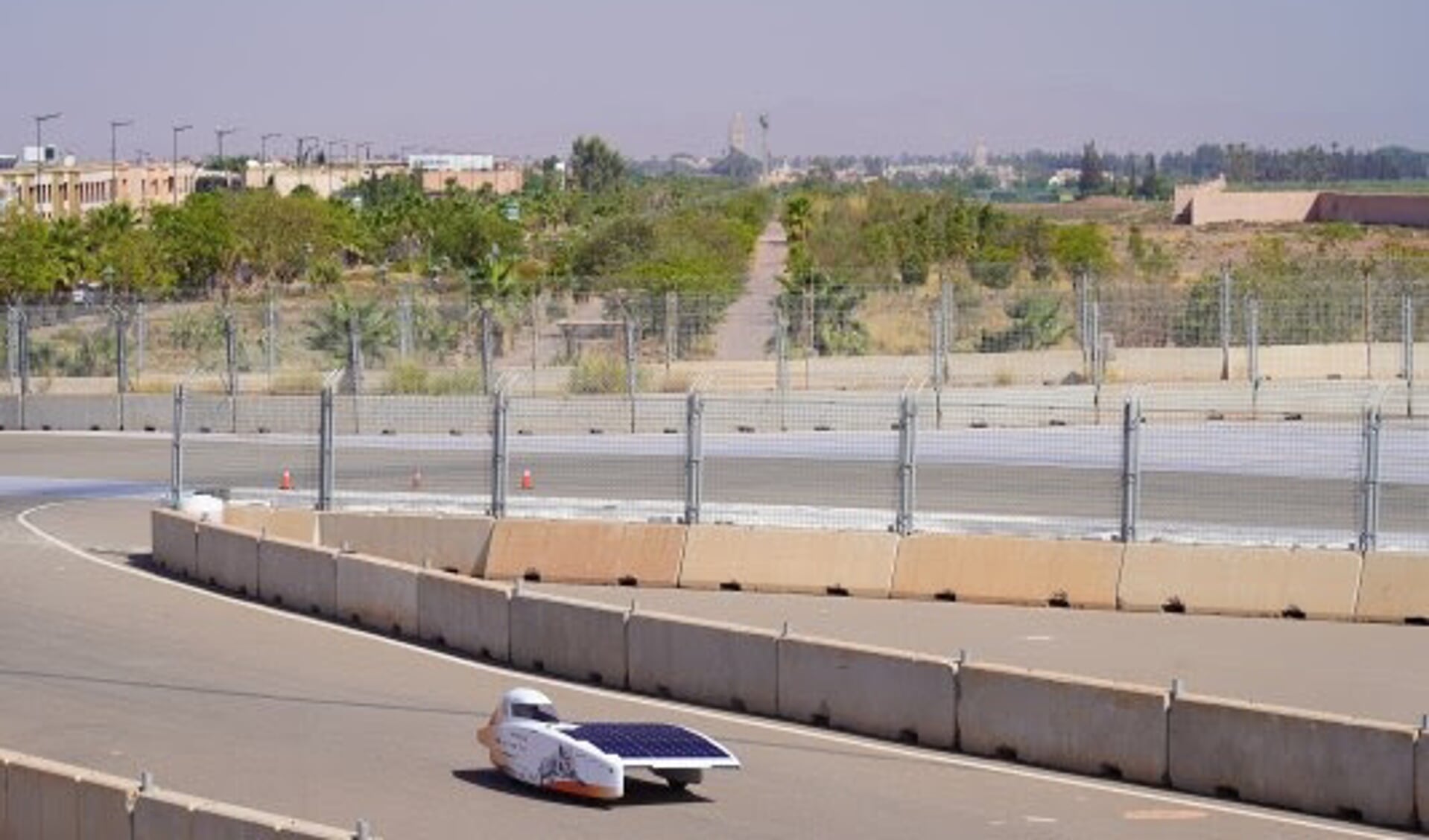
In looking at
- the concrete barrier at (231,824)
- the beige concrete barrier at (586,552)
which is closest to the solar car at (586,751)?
the concrete barrier at (231,824)

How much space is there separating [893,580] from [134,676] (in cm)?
826

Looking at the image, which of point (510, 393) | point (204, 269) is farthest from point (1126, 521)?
point (204, 269)

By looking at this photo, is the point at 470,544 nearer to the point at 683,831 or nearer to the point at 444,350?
the point at 683,831

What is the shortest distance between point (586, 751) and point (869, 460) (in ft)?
64.7

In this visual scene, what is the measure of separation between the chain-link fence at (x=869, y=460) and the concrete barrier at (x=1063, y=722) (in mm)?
7611

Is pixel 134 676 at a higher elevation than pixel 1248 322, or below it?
below

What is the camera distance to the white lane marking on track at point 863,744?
1800 cm

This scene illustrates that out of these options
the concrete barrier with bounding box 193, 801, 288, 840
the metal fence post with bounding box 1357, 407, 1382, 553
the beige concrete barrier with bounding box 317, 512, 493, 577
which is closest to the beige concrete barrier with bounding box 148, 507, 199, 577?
the beige concrete barrier with bounding box 317, 512, 493, 577

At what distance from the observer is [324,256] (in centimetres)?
10619

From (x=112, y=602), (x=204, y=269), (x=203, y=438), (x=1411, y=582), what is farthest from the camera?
(x=204, y=269)

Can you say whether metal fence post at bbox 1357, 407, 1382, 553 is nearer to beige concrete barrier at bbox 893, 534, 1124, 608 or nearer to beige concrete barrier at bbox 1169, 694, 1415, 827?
beige concrete barrier at bbox 893, 534, 1124, 608

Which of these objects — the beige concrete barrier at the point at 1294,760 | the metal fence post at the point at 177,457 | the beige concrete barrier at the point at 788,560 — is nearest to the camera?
the beige concrete barrier at the point at 1294,760

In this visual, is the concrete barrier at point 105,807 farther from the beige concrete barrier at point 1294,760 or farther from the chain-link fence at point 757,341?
the chain-link fence at point 757,341

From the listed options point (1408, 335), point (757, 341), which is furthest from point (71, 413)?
point (1408, 335)
